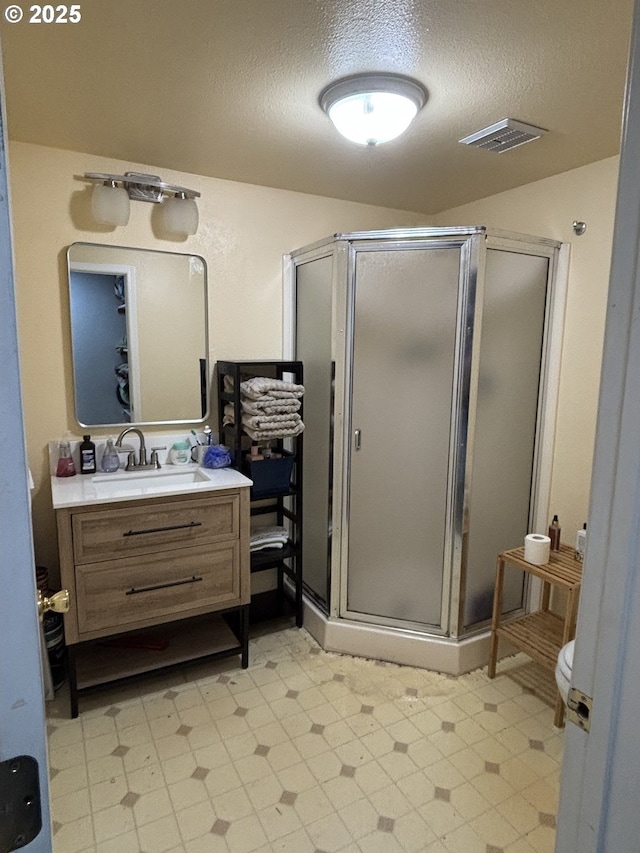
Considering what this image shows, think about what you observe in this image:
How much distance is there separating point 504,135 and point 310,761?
2523 mm

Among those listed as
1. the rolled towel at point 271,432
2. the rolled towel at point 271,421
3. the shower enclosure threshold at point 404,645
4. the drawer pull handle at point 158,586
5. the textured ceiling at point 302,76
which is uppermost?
the textured ceiling at point 302,76

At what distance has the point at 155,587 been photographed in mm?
2164

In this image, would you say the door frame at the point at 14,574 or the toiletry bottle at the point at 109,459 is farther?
the toiletry bottle at the point at 109,459

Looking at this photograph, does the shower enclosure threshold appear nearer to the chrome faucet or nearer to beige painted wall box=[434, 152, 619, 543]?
beige painted wall box=[434, 152, 619, 543]

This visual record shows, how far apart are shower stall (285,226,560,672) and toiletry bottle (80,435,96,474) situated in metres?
1.10

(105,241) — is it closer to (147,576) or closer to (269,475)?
(269,475)

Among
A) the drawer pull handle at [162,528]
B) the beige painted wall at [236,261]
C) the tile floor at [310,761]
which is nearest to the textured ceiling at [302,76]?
the beige painted wall at [236,261]

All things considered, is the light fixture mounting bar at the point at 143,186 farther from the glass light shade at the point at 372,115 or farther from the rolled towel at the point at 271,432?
the rolled towel at the point at 271,432

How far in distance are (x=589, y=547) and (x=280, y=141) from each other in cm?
202

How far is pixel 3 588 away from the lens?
20.7 inches

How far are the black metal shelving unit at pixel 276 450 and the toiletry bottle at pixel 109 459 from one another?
1.83 feet

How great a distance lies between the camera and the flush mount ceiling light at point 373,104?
5.38ft

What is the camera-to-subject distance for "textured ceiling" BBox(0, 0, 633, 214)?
133 cm

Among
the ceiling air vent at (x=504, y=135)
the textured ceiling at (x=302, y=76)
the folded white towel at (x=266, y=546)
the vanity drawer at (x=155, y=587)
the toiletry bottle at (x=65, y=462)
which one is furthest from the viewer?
the folded white towel at (x=266, y=546)
